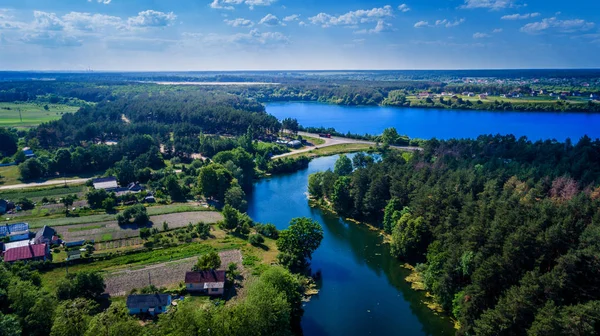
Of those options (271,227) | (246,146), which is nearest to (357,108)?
(246,146)

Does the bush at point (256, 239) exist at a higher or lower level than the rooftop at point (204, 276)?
lower

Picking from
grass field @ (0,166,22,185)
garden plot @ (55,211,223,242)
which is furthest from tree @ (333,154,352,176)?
grass field @ (0,166,22,185)

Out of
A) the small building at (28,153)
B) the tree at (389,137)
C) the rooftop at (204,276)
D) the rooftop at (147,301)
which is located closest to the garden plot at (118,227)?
the rooftop at (204,276)

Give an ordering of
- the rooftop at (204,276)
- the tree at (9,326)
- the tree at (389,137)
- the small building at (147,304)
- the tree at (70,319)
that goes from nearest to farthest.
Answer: the tree at (9,326)
the tree at (70,319)
the small building at (147,304)
the rooftop at (204,276)
the tree at (389,137)

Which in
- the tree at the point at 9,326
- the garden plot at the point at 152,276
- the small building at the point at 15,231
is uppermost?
the tree at the point at 9,326

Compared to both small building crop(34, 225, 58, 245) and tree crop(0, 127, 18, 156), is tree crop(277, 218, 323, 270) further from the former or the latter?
tree crop(0, 127, 18, 156)

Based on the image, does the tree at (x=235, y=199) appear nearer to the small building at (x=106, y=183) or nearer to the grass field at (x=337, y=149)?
the small building at (x=106, y=183)
